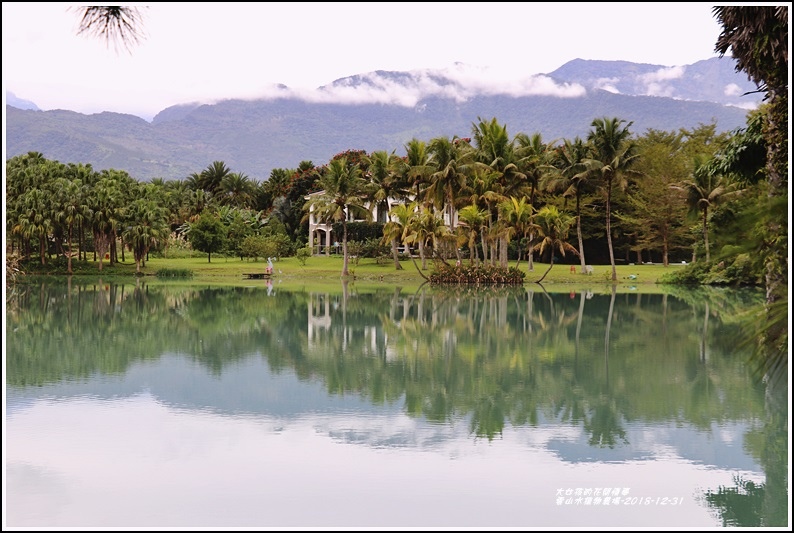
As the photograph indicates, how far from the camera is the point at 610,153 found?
4719 cm

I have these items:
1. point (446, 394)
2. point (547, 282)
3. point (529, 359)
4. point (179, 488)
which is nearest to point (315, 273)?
point (547, 282)

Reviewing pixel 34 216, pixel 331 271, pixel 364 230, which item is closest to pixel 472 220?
pixel 331 271

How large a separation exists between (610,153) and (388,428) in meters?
38.8

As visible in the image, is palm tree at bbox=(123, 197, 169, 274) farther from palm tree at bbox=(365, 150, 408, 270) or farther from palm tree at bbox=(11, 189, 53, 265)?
palm tree at bbox=(365, 150, 408, 270)

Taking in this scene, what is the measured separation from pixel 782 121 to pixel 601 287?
35.9 meters

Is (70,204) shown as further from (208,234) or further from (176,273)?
(208,234)

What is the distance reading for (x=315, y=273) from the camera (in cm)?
5100

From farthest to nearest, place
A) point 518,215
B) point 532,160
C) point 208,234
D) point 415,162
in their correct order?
point 208,234 < point 415,162 < point 532,160 < point 518,215

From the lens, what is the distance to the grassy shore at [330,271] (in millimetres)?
47562

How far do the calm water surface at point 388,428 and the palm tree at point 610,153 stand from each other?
23907mm

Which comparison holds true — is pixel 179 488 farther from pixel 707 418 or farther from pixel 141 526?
pixel 707 418

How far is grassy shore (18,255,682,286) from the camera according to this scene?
47.6m

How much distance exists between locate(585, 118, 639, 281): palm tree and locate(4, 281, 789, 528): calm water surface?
78.4 feet

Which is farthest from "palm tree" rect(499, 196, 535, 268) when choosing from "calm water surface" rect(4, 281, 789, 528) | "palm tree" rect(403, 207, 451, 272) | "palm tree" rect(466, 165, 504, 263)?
"calm water surface" rect(4, 281, 789, 528)
